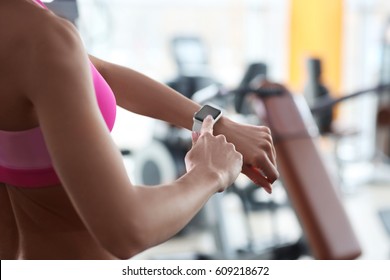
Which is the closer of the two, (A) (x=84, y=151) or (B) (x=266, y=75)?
(A) (x=84, y=151)

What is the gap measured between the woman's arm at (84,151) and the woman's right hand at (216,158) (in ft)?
0.26

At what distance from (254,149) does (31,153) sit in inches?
10.9

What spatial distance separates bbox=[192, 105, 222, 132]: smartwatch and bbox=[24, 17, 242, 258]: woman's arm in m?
0.16

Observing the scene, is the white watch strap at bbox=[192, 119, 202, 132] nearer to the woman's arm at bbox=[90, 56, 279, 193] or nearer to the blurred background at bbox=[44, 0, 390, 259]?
the woman's arm at bbox=[90, 56, 279, 193]

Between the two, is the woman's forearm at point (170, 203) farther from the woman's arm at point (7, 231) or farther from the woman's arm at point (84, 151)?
the woman's arm at point (7, 231)

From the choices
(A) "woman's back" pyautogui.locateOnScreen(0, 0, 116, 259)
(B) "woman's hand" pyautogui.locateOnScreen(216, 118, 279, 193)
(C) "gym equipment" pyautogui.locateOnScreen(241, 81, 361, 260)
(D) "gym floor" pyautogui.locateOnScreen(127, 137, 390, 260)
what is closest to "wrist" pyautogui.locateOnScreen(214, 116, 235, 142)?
(B) "woman's hand" pyautogui.locateOnScreen(216, 118, 279, 193)

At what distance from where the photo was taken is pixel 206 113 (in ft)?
2.16

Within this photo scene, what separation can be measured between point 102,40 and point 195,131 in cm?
62

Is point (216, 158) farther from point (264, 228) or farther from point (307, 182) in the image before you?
point (264, 228)

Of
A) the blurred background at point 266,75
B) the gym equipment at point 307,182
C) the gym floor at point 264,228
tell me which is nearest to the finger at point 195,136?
the gym equipment at point 307,182

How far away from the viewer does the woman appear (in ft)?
1.56

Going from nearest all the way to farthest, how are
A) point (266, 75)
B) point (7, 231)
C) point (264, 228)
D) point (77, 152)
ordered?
point (77, 152), point (7, 231), point (264, 228), point (266, 75)

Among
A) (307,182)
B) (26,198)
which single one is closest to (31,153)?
(26,198)

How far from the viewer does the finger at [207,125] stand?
62cm
